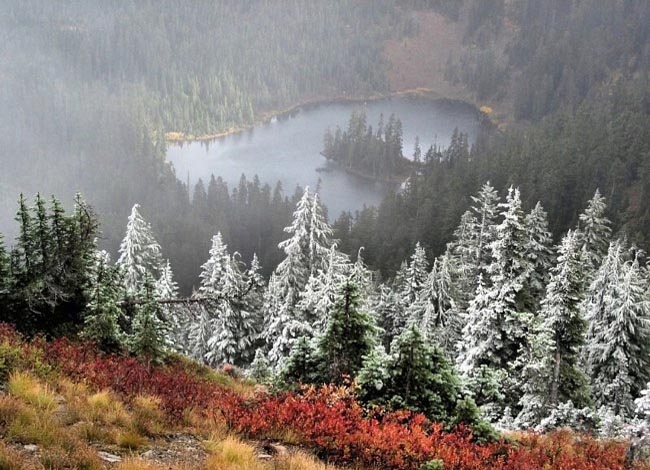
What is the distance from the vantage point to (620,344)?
2922 centimetres

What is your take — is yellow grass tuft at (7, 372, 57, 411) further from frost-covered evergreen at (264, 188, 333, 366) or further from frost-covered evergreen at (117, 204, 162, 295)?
frost-covered evergreen at (117, 204, 162, 295)

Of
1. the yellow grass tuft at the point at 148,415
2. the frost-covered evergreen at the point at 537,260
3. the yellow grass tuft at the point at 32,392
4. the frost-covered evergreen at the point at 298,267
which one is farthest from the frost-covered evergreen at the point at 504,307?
the yellow grass tuft at the point at 32,392

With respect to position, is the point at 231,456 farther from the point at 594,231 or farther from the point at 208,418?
the point at 594,231

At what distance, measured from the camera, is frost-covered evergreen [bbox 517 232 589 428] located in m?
22.0

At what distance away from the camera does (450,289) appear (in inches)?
1522

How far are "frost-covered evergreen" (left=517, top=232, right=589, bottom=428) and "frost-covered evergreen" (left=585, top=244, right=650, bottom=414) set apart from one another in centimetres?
719

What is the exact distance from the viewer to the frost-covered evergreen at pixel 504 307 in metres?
25.6

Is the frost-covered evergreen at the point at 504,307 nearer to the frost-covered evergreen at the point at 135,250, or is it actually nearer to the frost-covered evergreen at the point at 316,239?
the frost-covered evergreen at the point at 316,239

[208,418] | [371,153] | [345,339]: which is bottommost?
[371,153]

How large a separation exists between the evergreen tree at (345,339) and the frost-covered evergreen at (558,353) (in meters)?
10.4

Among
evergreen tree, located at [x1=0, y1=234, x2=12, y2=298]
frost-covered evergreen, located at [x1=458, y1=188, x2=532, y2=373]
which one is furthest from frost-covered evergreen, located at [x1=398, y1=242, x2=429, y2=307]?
evergreen tree, located at [x1=0, y1=234, x2=12, y2=298]

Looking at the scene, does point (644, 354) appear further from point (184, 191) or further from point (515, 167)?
point (184, 191)

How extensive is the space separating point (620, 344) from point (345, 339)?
2151 centimetres

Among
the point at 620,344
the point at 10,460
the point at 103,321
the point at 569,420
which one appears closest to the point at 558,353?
the point at 569,420
